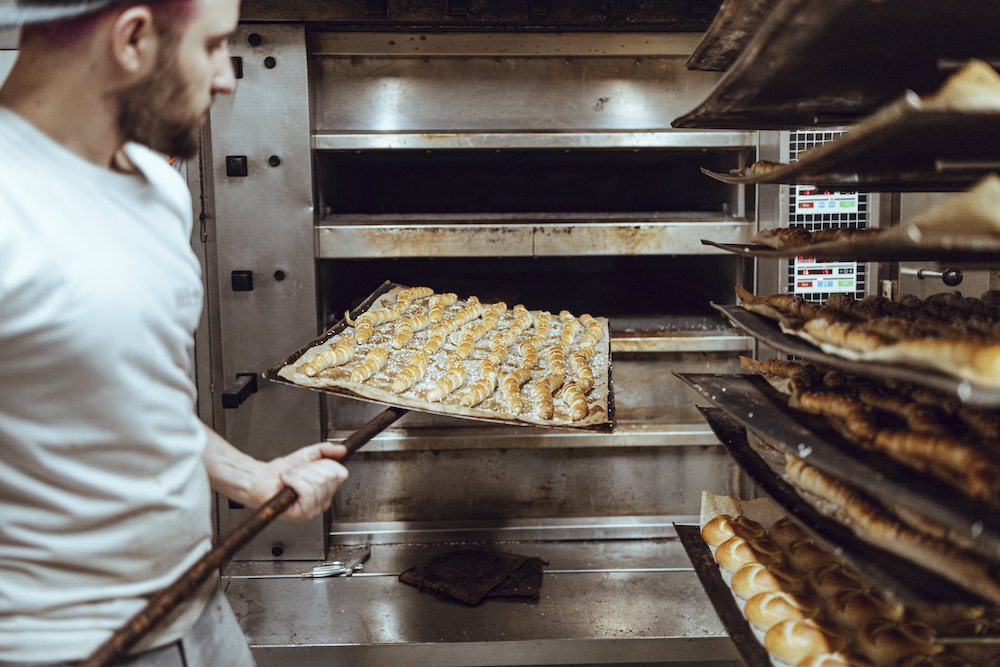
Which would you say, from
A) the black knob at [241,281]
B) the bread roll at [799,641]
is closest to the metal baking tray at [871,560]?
the bread roll at [799,641]

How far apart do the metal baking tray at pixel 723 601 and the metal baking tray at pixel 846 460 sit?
1.26 feet

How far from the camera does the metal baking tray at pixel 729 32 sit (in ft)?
4.25

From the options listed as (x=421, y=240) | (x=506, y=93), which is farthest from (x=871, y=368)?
(x=506, y=93)

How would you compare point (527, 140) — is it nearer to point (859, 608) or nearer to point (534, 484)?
point (534, 484)

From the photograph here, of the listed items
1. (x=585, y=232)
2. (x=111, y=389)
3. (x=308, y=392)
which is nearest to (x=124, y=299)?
(x=111, y=389)

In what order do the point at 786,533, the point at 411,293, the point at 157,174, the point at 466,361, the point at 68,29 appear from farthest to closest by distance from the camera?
the point at 411,293, the point at 466,361, the point at 786,533, the point at 157,174, the point at 68,29

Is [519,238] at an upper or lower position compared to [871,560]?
upper

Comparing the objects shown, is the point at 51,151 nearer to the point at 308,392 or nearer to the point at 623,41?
the point at 308,392

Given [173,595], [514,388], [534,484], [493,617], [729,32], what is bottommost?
[493,617]

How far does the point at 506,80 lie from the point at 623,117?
1.63 feet

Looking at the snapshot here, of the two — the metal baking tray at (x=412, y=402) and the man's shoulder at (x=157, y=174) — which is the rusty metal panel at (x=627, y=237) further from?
the man's shoulder at (x=157, y=174)

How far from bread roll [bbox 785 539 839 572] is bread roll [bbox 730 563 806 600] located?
0.05 metres

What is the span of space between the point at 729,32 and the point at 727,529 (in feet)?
3.95

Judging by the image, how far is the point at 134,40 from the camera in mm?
1062
